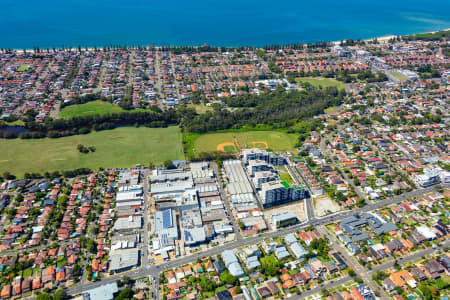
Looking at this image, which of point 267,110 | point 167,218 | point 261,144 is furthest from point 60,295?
point 267,110

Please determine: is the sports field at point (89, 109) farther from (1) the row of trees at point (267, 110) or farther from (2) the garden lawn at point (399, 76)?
(2) the garden lawn at point (399, 76)

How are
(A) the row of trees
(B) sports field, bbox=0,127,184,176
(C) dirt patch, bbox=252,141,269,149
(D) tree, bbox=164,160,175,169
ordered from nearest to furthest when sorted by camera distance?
1. (D) tree, bbox=164,160,175,169
2. (B) sports field, bbox=0,127,184,176
3. (C) dirt patch, bbox=252,141,269,149
4. (A) the row of trees

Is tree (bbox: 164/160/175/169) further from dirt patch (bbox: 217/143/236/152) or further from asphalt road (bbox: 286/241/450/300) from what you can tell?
asphalt road (bbox: 286/241/450/300)

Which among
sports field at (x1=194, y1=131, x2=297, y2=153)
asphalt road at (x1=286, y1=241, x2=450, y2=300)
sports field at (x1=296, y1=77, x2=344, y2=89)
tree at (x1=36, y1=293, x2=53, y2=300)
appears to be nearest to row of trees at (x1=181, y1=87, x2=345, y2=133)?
sports field at (x1=194, y1=131, x2=297, y2=153)

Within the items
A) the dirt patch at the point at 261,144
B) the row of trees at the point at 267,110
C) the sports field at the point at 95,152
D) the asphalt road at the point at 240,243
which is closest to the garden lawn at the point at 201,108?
the row of trees at the point at 267,110

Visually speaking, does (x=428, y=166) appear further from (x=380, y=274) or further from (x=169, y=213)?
(x=169, y=213)

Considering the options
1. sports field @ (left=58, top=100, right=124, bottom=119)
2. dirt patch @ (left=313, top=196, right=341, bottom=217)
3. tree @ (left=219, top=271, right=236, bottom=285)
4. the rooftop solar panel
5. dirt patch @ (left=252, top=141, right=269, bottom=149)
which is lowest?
tree @ (left=219, top=271, right=236, bottom=285)

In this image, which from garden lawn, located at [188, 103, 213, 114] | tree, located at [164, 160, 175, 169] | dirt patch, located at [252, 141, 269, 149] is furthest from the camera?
garden lawn, located at [188, 103, 213, 114]
